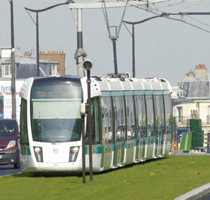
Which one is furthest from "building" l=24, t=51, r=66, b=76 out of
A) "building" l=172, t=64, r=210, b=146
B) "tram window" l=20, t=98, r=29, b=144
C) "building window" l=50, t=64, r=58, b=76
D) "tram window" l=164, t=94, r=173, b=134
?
"tram window" l=20, t=98, r=29, b=144

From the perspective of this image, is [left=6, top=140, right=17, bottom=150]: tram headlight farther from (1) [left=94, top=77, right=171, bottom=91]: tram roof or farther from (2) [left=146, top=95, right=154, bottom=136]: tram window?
(1) [left=94, top=77, right=171, bottom=91]: tram roof

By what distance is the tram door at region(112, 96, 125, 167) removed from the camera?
26.5 meters

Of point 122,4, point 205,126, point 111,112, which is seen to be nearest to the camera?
point 111,112

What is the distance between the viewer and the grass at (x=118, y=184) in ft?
59.6

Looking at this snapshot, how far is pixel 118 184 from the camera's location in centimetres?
2083

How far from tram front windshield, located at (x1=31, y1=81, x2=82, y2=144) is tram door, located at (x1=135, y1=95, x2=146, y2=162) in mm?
4996

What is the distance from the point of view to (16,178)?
2467cm

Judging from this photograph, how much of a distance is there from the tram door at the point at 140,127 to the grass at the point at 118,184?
125 centimetres

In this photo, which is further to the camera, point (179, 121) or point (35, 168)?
point (179, 121)

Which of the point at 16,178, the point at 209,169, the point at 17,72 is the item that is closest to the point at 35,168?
the point at 16,178

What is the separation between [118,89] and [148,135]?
3.83 meters

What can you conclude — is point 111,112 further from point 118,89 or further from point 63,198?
point 63,198

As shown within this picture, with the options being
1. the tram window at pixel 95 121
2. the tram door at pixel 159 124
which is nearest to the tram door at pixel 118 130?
the tram window at pixel 95 121

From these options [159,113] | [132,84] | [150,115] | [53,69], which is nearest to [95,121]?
[132,84]
